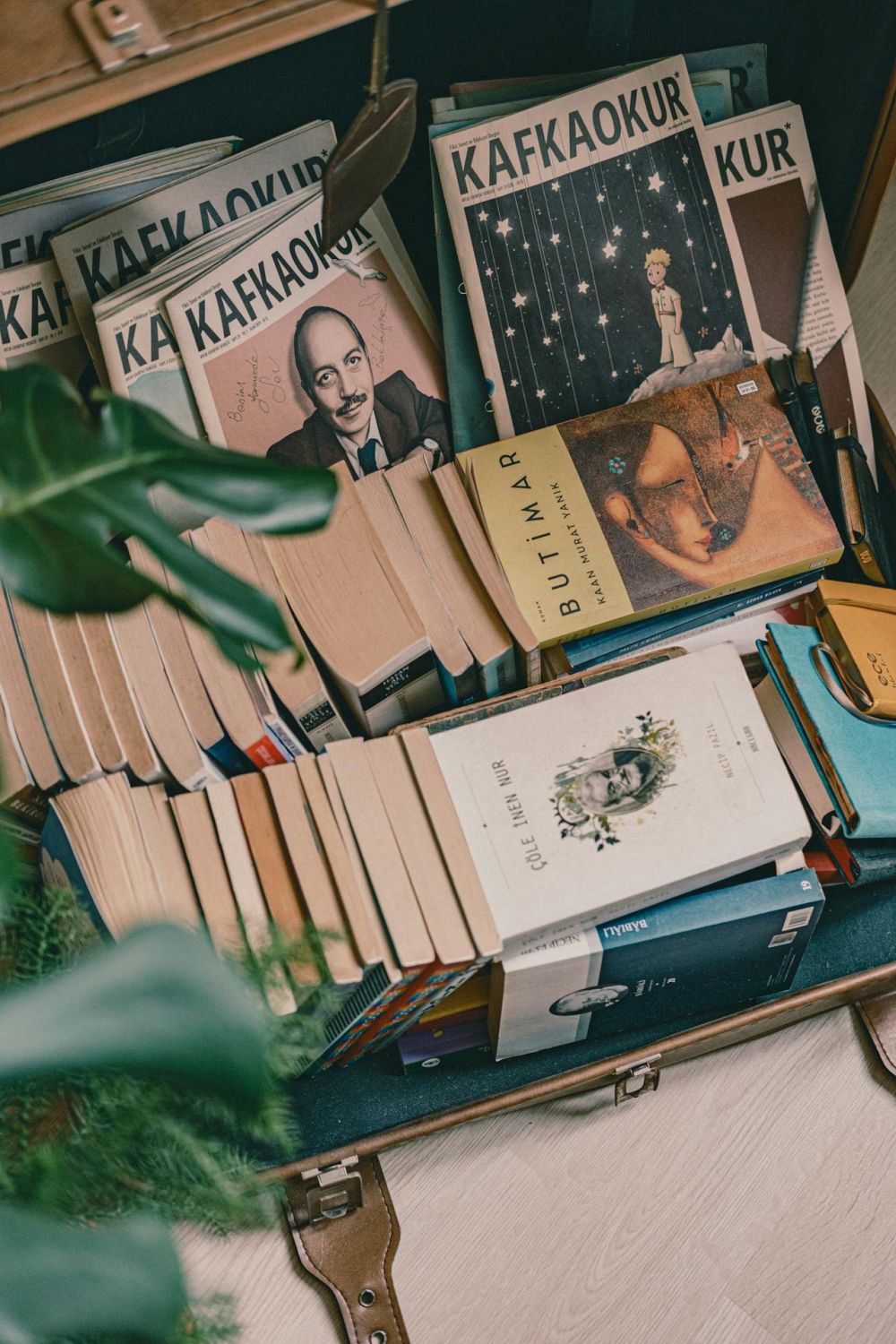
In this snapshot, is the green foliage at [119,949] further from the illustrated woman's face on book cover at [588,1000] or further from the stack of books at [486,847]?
the illustrated woman's face on book cover at [588,1000]

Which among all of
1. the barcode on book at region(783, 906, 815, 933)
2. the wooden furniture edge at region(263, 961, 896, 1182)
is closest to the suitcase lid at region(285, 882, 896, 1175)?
the wooden furniture edge at region(263, 961, 896, 1182)

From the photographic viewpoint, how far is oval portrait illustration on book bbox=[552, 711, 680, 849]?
851 millimetres

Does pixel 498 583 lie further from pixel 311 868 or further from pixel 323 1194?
pixel 323 1194

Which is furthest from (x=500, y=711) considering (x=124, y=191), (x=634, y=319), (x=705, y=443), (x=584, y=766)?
(x=124, y=191)

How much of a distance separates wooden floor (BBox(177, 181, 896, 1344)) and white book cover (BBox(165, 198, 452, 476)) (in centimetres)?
72

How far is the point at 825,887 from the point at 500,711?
0.42m

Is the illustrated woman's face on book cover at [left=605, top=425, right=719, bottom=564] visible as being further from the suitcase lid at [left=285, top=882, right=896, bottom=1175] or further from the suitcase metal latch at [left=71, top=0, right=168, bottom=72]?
the suitcase metal latch at [left=71, top=0, right=168, bottom=72]

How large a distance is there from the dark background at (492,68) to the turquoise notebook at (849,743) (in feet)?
1.66

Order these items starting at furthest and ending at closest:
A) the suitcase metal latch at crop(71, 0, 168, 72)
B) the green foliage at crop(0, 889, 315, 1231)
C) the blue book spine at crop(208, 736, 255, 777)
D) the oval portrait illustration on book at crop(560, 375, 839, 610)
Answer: the oval portrait illustration on book at crop(560, 375, 839, 610), the blue book spine at crop(208, 736, 255, 777), the suitcase metal latch at crop(71, 0, 168, 72), the green foliage at crop(0, 889, 315, 1231)

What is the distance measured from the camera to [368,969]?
789 mm

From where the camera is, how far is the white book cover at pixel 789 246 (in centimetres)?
109

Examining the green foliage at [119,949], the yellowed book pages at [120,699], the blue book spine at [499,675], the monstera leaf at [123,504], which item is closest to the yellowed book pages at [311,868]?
the yellowed book pages at [120,699]

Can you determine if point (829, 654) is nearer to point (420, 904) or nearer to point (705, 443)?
point (705, 443)

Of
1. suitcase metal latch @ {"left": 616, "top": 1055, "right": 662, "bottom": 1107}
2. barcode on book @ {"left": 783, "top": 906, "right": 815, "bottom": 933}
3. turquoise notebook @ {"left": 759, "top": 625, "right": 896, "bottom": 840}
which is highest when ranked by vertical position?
turquoise notebook @ {"left": 759, "top": 625, "right": 896, "bottom": 840}
